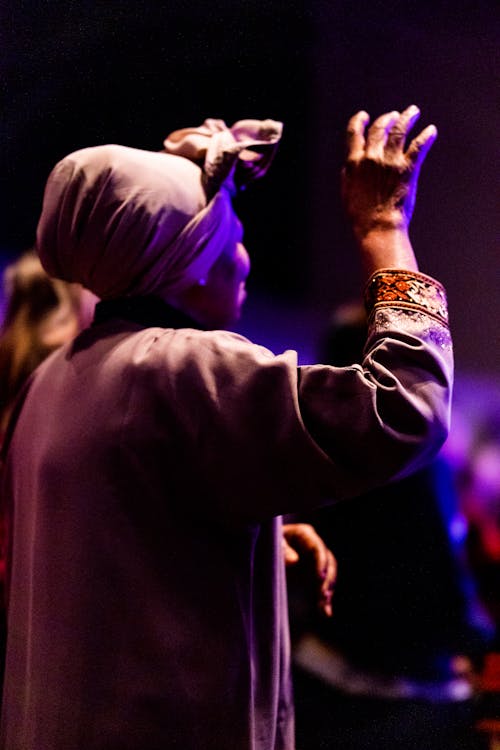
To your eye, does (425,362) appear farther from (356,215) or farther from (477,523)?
(477,523)

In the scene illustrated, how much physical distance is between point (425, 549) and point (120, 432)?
104 cm

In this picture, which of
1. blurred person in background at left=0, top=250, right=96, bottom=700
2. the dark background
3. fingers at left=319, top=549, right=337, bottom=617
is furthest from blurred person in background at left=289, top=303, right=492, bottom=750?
blurred person in background at left=0, top=250, right=96, bottom=700

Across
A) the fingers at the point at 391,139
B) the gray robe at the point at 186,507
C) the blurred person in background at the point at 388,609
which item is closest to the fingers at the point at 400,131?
the fingers at the point at 391,139

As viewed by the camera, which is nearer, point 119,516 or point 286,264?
point 119,516

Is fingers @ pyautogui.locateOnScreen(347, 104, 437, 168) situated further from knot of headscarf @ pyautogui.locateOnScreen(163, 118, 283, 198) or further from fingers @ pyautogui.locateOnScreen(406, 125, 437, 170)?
knot of headscarf @ pyautogui.locateOnScreen(163, 118, 283, 198)

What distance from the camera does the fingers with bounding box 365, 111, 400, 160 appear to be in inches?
38.5

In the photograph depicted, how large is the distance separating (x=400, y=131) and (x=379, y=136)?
0.03m

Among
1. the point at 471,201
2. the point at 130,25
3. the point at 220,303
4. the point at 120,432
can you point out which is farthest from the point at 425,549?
the point at 130,25

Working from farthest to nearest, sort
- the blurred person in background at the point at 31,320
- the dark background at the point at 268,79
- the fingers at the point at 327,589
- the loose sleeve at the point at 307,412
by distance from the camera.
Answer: the blurred person in background at the point at 31,320
the dark background at the point at 268,79
the fingers at the point at 327,589
the loose sleeve at the point at 307,412

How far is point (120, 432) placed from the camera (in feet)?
3.03

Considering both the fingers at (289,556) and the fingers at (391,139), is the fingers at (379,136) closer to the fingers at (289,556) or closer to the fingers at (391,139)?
the fingers at (391,139)

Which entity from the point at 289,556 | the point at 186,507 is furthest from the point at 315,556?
the point at 186,507

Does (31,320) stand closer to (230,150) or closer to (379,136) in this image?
(230,150)

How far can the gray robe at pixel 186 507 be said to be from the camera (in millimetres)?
837
